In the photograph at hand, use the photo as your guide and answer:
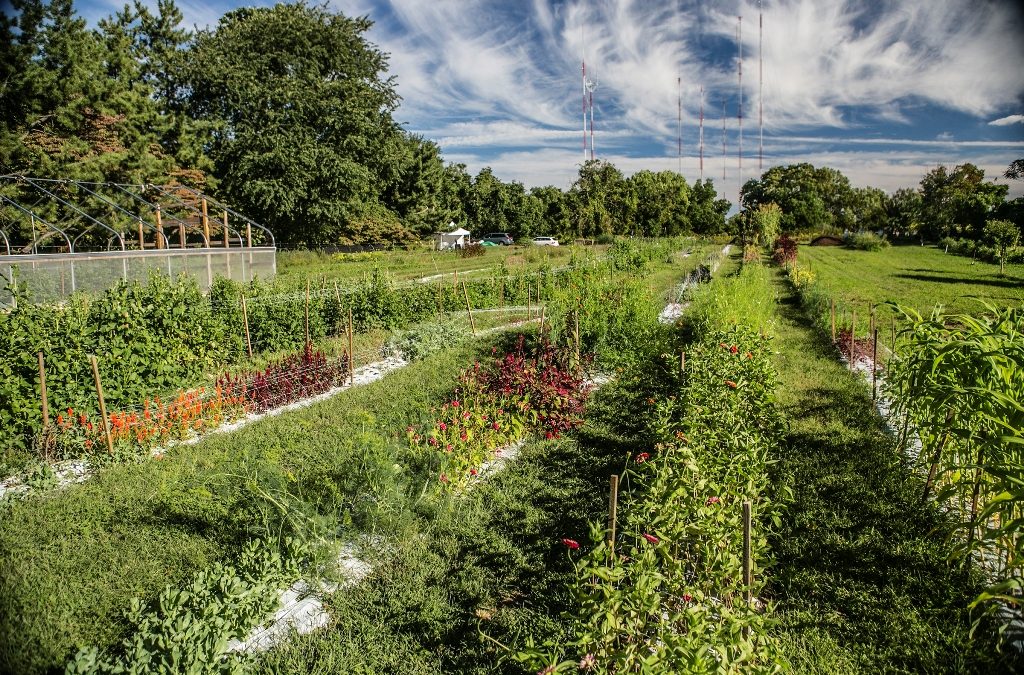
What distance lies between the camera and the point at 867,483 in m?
4.84

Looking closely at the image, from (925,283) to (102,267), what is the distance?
2392 centimetres

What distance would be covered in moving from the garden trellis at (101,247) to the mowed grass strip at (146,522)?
133 inches

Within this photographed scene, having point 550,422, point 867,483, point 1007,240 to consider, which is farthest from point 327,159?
point 1007,240

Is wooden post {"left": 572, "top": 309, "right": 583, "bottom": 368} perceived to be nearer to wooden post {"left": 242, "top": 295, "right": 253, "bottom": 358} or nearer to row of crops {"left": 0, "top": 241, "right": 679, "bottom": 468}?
row of crops {"left": 0, "top": 241, "right": 679, "bottom": 468}

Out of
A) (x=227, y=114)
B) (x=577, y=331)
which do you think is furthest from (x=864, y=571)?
(x=227, y=114)

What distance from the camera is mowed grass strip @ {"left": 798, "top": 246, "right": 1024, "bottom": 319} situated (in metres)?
14.8

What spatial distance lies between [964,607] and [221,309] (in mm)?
9734

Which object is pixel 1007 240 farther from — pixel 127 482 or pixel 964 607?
pixel 127 482

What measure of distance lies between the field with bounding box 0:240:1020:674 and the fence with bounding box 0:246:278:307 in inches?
227

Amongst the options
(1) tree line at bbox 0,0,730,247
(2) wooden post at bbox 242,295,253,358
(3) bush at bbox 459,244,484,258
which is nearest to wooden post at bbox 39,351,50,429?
(2) wooden post at bbox 242,295,253,358

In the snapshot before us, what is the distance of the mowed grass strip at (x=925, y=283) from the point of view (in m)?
14.8

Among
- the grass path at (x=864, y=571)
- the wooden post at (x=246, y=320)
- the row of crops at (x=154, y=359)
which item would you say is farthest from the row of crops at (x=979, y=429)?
the wooden post at (x=246, y=320)

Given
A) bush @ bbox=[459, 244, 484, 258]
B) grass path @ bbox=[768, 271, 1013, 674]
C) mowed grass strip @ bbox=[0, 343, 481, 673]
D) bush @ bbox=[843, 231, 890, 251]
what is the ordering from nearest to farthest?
grass path @ bbox=[768, 271, 1013, 674]
mowed grass strip @ bbox=[0, 343, 481, 673]
bush @ bbox=[459, 244, 484, 258]
bush @ bbox=[843, 231, 890, 251]

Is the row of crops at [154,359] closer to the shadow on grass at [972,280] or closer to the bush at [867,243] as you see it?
the shadow on grass at [972,280]
